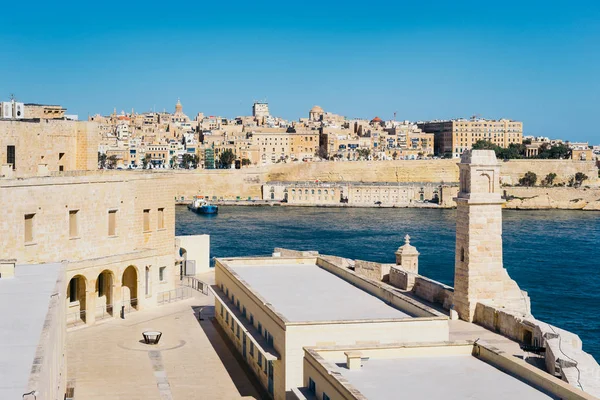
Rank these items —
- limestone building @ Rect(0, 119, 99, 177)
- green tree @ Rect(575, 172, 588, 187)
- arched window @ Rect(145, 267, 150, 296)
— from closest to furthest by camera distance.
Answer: arched window @ Rect(145, 267, 150, 296) < limestone building @ Rect(0, 119, 99, 177) < green tree @ Rect(575, 172, 588, 187)

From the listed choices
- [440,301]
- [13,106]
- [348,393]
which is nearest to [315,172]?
[13,106]

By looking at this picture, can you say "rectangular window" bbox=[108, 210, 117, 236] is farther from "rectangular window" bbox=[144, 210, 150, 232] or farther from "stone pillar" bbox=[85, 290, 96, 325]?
"stone pillar" bbox=[85, 290, 96, 325]

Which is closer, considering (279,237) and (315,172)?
(279,237)

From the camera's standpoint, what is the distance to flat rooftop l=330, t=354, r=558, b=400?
306 inches

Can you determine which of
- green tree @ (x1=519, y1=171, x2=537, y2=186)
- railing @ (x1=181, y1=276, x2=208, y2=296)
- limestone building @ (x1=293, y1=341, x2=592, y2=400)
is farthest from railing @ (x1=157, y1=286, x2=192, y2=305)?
green tree @ (x1=519, y1=171, x2=537, y2=186)

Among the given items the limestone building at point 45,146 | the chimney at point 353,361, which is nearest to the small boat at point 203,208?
the limestone building at point 45,146

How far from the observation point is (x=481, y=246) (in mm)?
12898

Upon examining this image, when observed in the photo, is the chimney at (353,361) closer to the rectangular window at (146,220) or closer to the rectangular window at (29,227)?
the rectangular window at (29,227)

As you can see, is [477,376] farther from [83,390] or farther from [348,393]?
[83,390]

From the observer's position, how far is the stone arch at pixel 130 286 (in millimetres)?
16778

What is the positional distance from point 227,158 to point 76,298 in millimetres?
84561

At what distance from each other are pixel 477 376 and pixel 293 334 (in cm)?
259

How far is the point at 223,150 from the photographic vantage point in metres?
106

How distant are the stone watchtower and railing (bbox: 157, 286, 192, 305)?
692 centimetres
